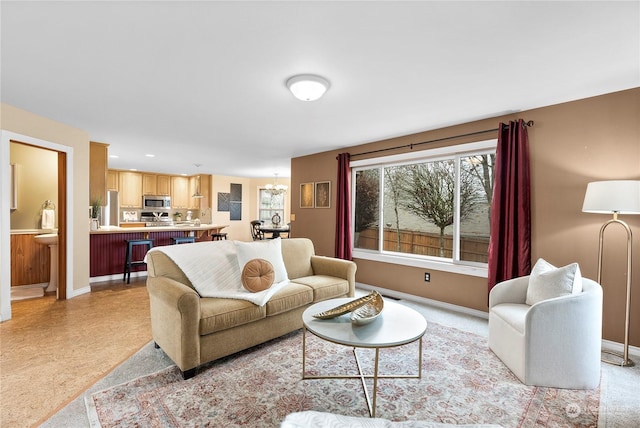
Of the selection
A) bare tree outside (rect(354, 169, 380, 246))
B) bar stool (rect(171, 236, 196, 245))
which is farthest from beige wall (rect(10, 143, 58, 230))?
bare tree outside (rect(354, 169, 380, 246))

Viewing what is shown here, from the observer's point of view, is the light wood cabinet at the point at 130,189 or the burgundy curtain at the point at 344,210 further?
the light wood cabinet at the point at 130,189

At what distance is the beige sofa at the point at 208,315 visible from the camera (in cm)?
214

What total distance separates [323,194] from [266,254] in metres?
2.64

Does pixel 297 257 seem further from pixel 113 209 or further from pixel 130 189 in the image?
pixel 130 189

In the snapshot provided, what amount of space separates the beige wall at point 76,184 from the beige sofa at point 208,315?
2.43 metres

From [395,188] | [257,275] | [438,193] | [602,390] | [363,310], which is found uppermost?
[395,188]

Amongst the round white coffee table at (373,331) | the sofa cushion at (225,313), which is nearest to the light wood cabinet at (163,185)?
the sofa cushion at (225,313)

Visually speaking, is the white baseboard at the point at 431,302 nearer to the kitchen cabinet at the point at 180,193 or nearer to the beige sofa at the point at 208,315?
the beige sofa at the point at 208,315

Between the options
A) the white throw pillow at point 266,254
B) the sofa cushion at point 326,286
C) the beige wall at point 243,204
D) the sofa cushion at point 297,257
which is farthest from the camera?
the beige wall at point 243,204

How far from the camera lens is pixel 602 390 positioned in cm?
211

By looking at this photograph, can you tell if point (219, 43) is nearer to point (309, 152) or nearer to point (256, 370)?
point (256, 370)

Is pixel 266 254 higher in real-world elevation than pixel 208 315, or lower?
higher

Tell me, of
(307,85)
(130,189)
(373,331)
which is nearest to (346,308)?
(373,331)

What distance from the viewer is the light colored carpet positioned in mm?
1758
